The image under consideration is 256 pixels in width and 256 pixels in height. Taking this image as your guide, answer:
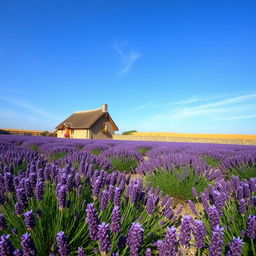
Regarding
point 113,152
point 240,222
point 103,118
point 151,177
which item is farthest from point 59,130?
point 240,222

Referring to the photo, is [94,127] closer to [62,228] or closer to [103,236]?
[62,228]

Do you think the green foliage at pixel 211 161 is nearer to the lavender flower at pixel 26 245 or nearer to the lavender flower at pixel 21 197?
the lavender flower at pixel 21 197

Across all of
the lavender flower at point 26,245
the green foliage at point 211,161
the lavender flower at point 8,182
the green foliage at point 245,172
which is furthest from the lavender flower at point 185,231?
the green foliage at point 211,161

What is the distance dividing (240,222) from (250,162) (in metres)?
3.35

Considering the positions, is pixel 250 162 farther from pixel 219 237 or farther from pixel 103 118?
pixel 103 118

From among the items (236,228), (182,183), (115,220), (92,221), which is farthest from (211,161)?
(92,221)

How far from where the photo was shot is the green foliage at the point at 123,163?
499 centimetres

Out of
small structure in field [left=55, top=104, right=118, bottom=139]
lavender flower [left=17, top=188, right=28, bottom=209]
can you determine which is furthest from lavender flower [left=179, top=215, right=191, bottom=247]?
small structure in field [left=55, top=104, right=118, bottom=139]

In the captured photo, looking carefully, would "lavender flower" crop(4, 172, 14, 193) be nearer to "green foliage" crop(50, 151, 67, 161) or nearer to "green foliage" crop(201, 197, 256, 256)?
"green foliage" crop(201, 197, 256, 256)

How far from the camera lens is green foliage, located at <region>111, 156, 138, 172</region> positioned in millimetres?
4992

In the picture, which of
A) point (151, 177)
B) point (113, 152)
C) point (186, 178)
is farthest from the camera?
point (113, 152)

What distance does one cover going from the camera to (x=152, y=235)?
1.51 m

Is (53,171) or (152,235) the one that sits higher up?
(53,171)

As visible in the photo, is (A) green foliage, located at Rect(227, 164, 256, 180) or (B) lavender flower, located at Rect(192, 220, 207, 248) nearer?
(B) lavender flower, located at Rect(192, 220, 207, 248)
